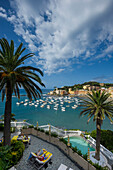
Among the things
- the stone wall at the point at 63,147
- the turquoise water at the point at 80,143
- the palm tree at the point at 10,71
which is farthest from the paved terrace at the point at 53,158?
the turquoise water at the point at 80,143

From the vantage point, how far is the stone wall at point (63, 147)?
6.75 metres

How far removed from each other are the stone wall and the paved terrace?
0.35 metres

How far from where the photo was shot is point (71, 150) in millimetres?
7855

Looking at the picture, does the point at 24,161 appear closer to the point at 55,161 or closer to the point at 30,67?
the point at 55,161

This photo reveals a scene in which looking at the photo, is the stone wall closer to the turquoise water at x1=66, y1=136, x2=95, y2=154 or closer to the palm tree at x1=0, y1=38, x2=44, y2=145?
the turquoise water at x1=66, y1=136, x2=95, y2=154

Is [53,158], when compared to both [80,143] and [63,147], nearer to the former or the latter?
[63,147]

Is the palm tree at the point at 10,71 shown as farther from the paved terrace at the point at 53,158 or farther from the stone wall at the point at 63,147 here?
the stone wall at the point at 63,147

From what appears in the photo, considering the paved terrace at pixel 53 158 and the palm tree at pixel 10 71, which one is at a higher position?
the palm tree at pixel 10 71

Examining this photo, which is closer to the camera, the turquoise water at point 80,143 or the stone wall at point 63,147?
the stone wall at point 63,147

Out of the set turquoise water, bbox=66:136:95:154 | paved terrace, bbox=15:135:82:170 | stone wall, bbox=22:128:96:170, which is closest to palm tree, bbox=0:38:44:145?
paved terrace, bbox=15:135:82:170

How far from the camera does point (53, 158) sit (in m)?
7.77

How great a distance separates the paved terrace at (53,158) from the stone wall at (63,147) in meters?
0.35

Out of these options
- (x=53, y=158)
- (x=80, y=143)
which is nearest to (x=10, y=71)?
(x=53, y=158)

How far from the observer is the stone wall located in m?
6.75
